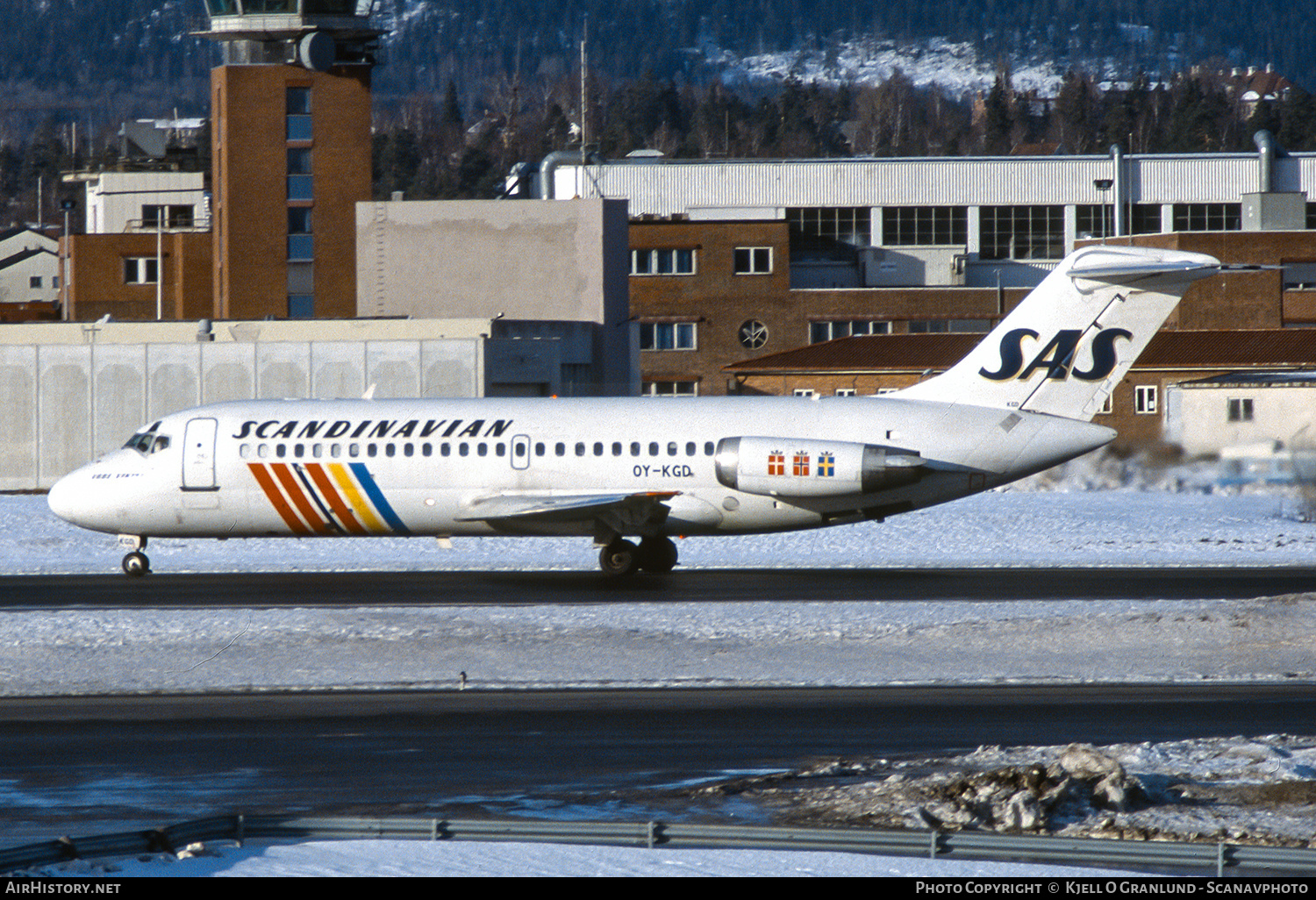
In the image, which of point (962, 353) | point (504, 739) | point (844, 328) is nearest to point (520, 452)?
point (504, 739)

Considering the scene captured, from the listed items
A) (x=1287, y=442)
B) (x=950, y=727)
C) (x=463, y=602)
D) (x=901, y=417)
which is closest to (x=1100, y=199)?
(x=1287, y=442)

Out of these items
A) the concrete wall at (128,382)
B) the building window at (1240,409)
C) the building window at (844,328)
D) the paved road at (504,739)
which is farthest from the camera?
the building window at (844,328)

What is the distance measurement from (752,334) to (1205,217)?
29.6 metres

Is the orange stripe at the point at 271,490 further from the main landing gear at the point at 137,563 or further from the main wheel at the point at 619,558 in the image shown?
the main wheel at the point at 619,558

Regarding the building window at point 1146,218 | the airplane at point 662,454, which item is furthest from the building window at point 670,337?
the airplane at point 662,454

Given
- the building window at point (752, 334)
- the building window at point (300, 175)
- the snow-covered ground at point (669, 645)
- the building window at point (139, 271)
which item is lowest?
the snow-covered ground at point (669, 645)

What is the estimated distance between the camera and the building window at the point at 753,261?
77.4 metres

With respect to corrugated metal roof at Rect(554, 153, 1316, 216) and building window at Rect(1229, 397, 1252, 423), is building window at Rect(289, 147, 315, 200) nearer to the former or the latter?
corrugated metal roof at Rect(554, 153, 1316, 216)

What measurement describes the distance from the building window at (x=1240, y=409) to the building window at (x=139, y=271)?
57.5m

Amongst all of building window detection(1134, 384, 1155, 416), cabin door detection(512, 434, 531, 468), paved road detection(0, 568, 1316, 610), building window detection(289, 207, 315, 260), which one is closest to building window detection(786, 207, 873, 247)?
building window detection(289, 207, 315, 260)

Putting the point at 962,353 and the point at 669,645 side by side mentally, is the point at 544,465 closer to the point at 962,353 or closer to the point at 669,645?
the point at 669,645

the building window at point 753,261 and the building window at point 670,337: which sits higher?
the building window at point 753,261

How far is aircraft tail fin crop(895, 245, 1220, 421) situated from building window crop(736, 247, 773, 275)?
50233mm

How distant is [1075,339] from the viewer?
27.3m
